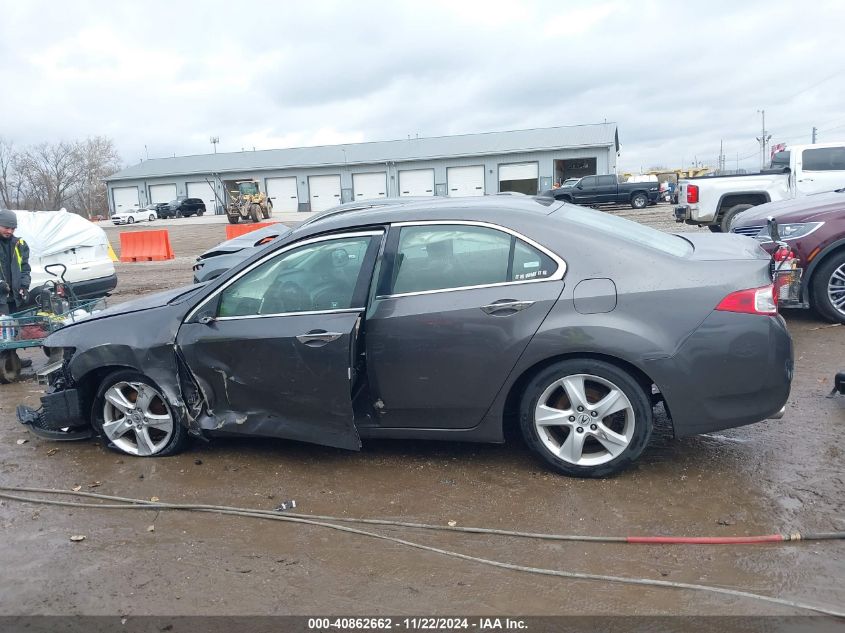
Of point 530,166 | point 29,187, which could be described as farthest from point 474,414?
point 29,187

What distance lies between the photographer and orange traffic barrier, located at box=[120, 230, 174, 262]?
20.4m

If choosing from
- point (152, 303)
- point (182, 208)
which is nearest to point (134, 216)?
point (182, 208)

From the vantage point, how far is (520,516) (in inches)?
145

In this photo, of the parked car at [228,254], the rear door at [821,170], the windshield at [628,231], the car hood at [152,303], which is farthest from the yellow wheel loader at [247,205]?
the windshield at [628,231]

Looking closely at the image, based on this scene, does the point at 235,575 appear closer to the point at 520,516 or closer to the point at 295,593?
the point at 295,593

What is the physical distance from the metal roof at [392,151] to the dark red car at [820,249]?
4147cm

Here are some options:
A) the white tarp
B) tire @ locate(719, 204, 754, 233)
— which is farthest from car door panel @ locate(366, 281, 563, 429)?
tire @ locate(719, 204, 754, 233)

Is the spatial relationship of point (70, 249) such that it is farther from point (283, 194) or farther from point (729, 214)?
point (283, 194)

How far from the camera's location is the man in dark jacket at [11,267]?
7000 mm

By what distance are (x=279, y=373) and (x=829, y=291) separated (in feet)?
20.0

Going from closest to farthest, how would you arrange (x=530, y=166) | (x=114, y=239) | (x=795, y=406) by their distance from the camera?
1. (x=795, y=406)
2. (x=114, y=239)
3. (x=530, y=166)

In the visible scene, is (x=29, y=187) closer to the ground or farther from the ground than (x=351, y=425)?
farther from the ground

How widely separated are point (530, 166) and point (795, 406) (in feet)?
148

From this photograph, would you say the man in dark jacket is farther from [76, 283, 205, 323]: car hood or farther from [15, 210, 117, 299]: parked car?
[76, 283, 205, 323]: car hood
